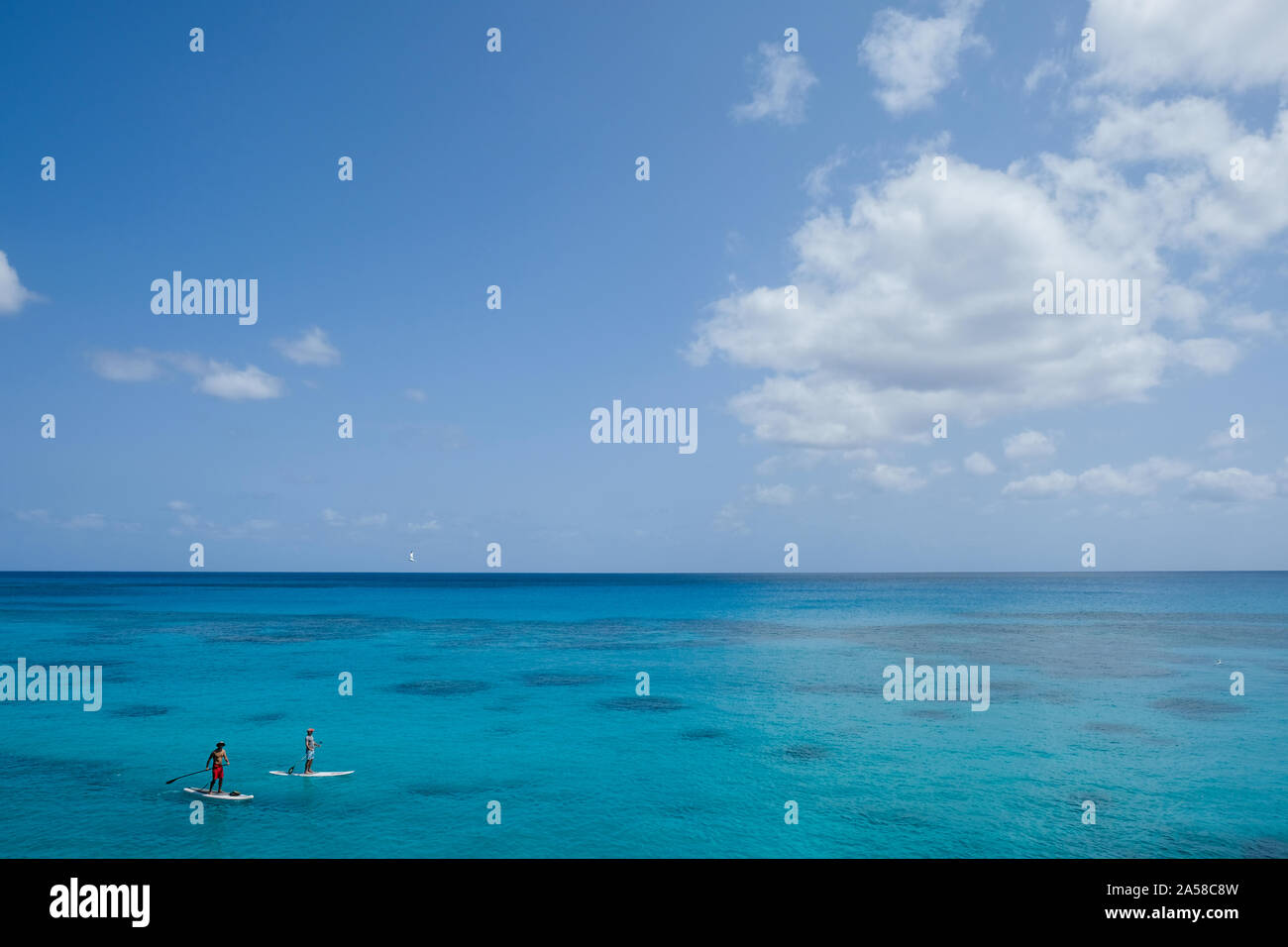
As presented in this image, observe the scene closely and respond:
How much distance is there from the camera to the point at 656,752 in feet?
103

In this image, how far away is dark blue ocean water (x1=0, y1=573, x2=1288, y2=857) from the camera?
72.2 feet

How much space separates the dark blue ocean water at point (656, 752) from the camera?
22.0 m

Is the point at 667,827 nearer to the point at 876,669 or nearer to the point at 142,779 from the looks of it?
Result: the point at 142,779
